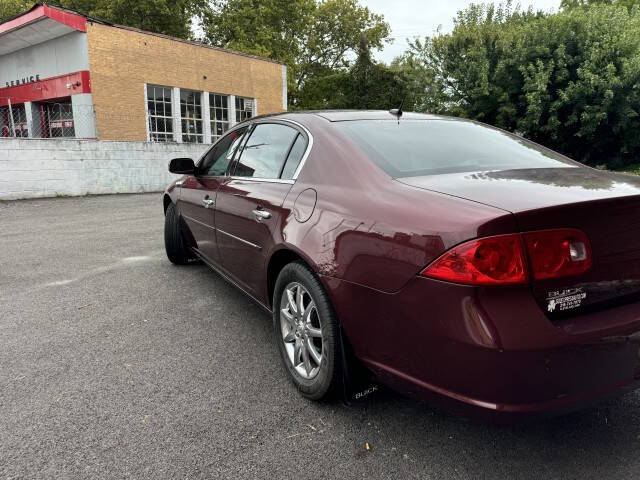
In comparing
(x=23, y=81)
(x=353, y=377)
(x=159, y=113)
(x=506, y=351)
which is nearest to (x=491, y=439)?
(x=353, y=377)

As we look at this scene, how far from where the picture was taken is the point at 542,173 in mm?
2197

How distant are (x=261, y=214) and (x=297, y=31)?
34.2m

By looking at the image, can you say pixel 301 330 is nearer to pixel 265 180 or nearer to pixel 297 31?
pixel 265 180

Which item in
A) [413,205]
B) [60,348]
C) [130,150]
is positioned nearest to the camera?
[413,205]

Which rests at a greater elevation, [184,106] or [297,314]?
[184,106]

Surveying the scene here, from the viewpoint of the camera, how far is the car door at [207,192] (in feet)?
12.2

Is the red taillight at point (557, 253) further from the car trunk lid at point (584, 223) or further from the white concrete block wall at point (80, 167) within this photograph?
the white concrete block wall at point (80, 167)

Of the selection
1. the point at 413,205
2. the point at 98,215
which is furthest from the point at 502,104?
the point at 413,205

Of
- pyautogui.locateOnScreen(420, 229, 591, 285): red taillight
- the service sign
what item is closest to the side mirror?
pyautogui.locateOnScreen(420, 229, 591, 285): red taillight

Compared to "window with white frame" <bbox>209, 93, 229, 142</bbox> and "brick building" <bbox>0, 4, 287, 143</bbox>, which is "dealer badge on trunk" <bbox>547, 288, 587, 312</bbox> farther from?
"window with white frame" <bbox>209, 93, 229, 142</bbox>

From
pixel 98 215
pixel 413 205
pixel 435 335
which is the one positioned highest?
pixel 413 205

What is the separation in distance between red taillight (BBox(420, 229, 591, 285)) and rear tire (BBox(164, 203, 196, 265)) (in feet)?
12.3

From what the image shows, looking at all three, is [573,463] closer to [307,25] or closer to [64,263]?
[64,263]

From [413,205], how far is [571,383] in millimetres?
843
